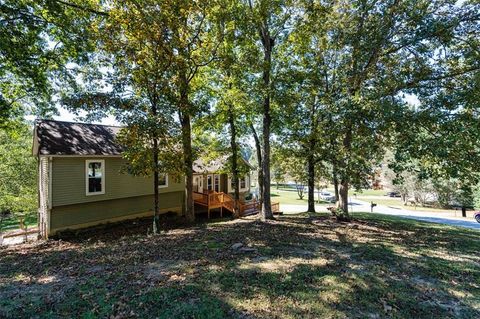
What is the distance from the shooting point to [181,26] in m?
9.70

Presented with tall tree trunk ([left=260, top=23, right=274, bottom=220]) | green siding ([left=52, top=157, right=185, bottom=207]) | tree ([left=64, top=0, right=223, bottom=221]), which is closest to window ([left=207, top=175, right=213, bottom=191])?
green siding ([left=52, top=157, right=185, bottom=207])

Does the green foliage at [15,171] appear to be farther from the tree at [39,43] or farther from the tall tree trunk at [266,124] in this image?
the tall tree trunk at [266,124]

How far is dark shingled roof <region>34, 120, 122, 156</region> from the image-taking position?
11.6 m

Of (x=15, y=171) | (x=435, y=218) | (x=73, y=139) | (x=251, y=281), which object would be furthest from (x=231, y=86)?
(x=435, y=218)

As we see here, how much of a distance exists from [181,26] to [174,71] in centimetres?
164

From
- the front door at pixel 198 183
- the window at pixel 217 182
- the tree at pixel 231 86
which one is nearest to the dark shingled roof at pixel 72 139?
the tree at pixel 231 86

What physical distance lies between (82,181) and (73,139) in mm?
2183

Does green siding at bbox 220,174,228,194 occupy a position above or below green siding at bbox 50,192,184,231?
above

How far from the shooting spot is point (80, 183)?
487 inches

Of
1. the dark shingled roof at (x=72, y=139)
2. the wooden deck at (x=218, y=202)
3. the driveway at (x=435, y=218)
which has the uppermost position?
the dark shingled roof at (x=72, y=139)

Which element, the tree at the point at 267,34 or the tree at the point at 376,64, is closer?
the tree at the point at 376,64

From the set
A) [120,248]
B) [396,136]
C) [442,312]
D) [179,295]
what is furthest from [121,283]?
[396,136]

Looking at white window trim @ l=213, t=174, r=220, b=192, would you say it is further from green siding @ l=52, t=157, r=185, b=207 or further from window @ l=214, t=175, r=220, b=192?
green siding @ l=52, t=157, r=185, b=207

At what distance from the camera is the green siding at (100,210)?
11.8m
